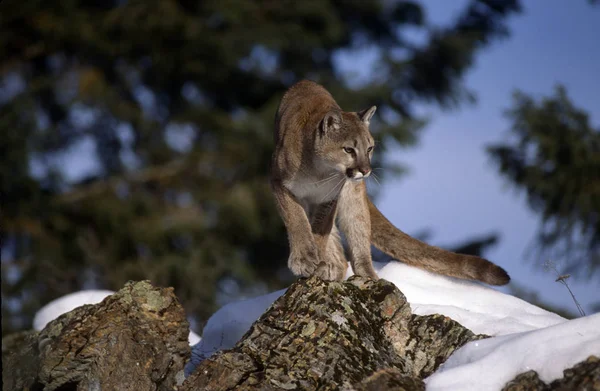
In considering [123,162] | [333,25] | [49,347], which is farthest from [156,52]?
[49,347]

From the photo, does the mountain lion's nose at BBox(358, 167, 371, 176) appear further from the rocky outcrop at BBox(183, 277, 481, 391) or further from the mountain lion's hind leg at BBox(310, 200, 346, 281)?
the rocky outcrop at BBox(183, 277, 481, 391)

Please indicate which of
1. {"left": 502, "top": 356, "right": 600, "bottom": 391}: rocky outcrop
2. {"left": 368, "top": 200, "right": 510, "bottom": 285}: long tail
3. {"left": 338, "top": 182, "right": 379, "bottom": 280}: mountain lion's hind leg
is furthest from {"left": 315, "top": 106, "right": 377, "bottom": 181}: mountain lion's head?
{"left": 502, "top": 356, "right": 600, "bottom": 391}: rocky outcrop

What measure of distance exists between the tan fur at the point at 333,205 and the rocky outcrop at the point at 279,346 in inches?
25.5

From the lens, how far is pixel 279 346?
4.60m

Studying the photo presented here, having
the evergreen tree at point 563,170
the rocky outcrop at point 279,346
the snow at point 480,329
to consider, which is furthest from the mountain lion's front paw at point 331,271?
the evergreen tree at point 563,170

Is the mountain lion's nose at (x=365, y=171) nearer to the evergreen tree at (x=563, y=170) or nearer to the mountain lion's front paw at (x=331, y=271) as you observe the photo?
the mountain lion's front paw at (x=331, y=271)

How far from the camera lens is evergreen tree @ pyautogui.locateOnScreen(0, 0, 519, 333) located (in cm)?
1858

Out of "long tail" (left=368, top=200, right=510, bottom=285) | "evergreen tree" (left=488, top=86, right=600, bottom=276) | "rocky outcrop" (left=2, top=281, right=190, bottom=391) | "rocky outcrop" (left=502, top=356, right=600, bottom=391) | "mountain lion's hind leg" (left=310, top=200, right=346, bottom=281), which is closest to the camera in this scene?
"rocky outcrop" (left=502, top=356, right=600, bottom=391)

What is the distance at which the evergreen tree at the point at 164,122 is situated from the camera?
731 inches

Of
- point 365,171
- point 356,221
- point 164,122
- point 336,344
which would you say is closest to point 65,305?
Result: point 356,221

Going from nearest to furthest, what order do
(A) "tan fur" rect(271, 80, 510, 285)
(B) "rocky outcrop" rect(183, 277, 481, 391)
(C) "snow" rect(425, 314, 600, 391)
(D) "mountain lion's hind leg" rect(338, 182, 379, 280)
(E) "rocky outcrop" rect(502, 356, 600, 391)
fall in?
1. (E) "rocky outcrop" rect(502, 356, 600, 391)
2. (C) "snow" rect(425, 314, 600, 391)
3. (B) "rocky outcrop" rect(183, 277, 481, 391)
4. (A) "tan fur" rect(271, 80, 510, 285)
5. (D) "mountain lion's hind leg" rect(338, 182, 379, 280)

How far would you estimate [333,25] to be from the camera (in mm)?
20969

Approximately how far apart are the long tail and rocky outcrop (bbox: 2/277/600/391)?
29.0 inches

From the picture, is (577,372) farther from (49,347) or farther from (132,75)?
(132,75)
